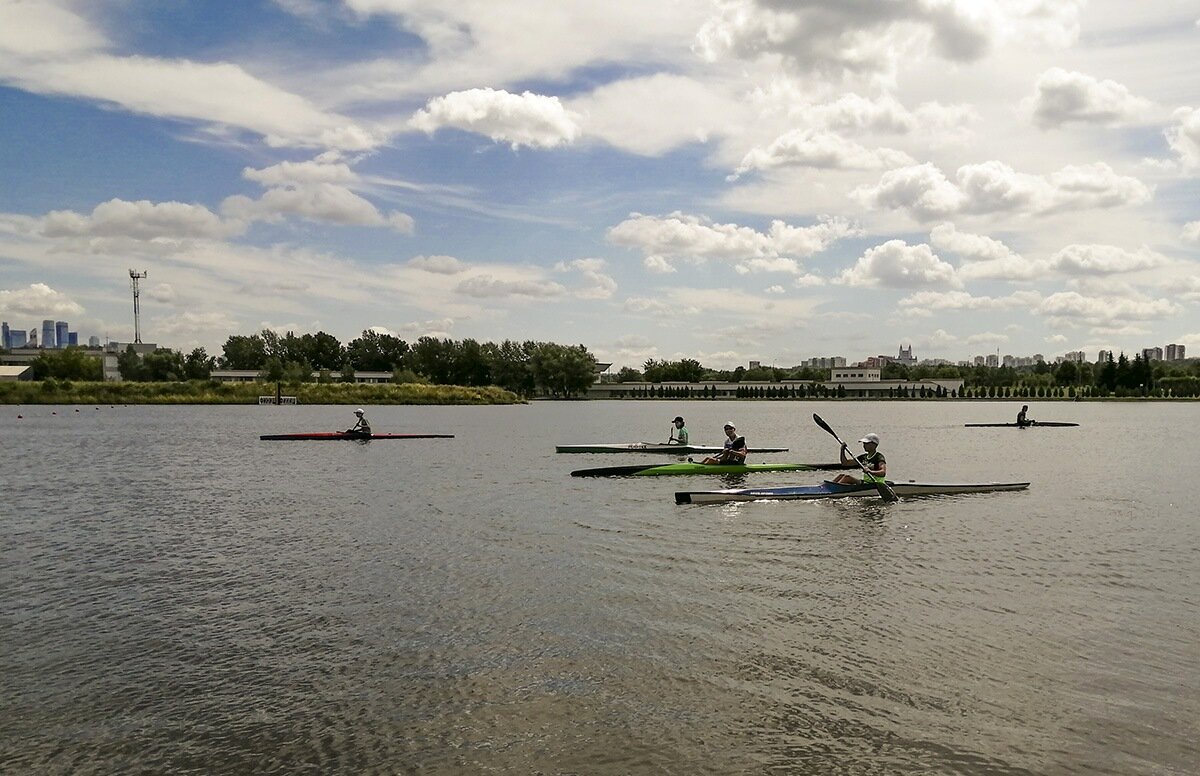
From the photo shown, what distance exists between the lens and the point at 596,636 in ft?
45.1

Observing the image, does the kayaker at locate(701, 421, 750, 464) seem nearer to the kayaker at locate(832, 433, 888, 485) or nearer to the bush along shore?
the kayaker at locate(832, 433, 888, 485)

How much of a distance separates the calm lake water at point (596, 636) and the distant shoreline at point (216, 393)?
108858mm

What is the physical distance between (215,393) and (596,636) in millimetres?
134669

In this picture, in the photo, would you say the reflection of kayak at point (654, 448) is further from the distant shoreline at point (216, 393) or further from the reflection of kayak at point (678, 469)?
the distant shoreline at point (216, 393)

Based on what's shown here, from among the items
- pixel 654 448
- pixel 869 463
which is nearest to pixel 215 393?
pixel 654 448

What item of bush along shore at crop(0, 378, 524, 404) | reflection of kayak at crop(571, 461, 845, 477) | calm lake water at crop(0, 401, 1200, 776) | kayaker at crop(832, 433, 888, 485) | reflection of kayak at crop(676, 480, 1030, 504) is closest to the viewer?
calm lake water at crop(0, 401, 1200, 776)

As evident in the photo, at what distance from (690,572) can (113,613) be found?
426 inches

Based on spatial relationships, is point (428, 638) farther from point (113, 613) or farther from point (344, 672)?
point (113, 613)

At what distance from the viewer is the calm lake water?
9.72m

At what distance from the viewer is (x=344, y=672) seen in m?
12.1

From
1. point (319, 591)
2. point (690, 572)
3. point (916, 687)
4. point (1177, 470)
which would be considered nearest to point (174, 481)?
point (319, 591)

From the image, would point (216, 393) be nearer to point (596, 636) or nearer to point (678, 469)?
point (678, 469)

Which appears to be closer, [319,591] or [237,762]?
[237,762]

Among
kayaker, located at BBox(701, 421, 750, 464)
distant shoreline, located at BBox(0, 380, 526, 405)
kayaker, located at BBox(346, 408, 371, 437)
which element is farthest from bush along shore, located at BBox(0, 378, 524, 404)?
kayaker, located at BBox(701, 421, 750, 464)
